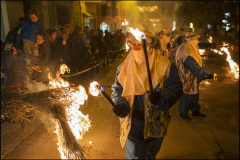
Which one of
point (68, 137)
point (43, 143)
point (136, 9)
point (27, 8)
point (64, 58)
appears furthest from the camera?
point (136, 9)

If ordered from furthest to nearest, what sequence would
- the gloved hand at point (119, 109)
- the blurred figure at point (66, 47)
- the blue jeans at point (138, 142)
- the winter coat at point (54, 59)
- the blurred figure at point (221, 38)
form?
1. the blurred figure at point (221, 38)
2. the blurred figure at point (66, 47)
3. the winter coat at point (54, 59)
4. the blue jeans at point (138, 142)
5. the gloved hand at point (119, 109)

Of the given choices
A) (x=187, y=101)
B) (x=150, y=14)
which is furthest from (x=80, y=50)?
(x=150, y=14)

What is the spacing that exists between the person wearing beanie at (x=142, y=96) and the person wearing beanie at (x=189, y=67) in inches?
80.7

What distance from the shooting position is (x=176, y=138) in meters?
4.17

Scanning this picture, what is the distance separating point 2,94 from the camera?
2324 millimetres

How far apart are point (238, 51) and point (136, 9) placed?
50.7m

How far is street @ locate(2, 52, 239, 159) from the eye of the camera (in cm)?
364

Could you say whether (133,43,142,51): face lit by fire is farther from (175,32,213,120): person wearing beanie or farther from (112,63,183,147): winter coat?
(175,32,213,120): person wearing beanie

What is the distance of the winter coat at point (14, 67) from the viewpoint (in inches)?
195

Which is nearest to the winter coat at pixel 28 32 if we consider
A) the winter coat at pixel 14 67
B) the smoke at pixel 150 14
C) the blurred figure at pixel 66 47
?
the winter coat at pixel 14 67

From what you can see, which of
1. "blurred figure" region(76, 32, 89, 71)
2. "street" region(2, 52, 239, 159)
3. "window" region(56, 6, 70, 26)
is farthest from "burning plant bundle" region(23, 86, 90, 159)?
"window" region(56, 6, 70, 26)

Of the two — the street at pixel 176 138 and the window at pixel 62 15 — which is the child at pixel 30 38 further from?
the window at pixel 62 15

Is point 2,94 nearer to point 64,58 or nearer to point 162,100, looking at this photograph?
point 162,100

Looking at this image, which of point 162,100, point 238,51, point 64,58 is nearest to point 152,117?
point 162,100
